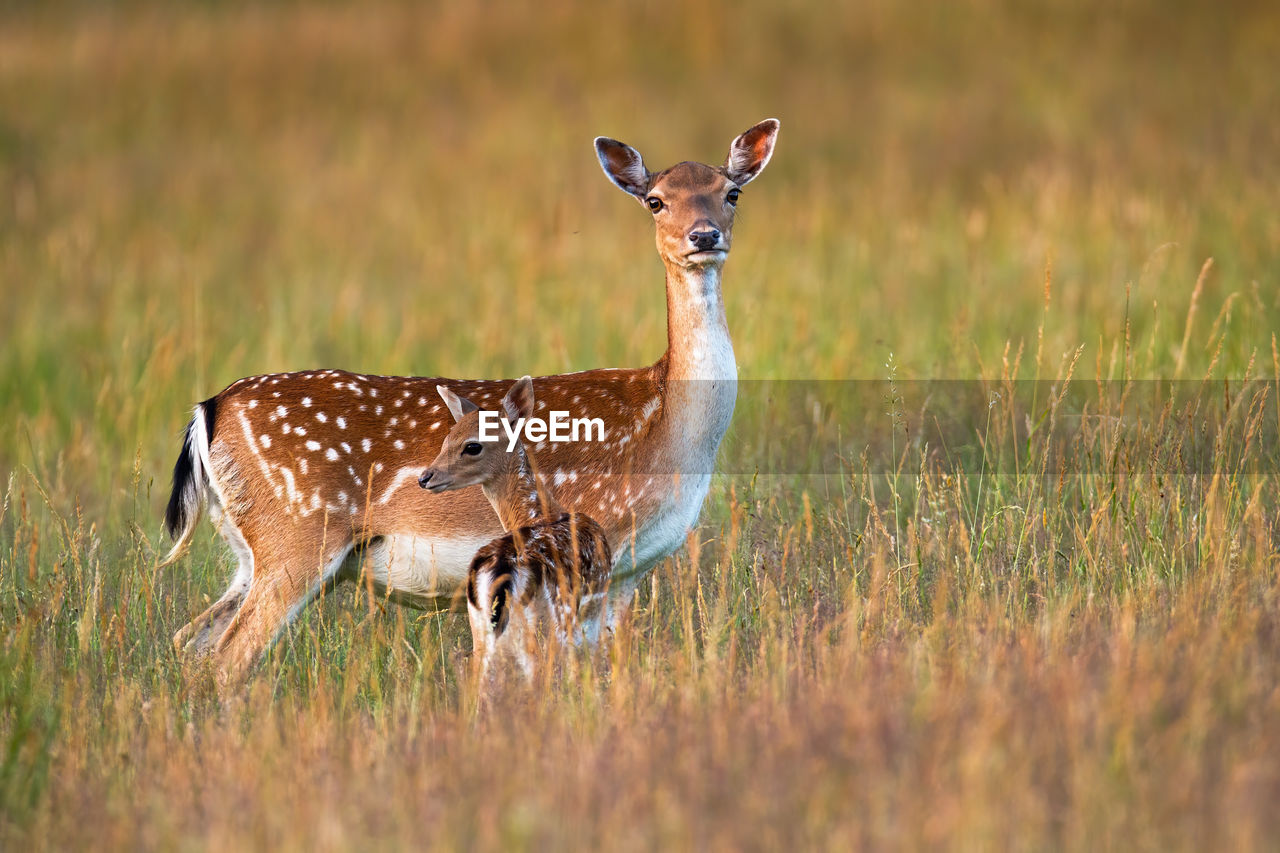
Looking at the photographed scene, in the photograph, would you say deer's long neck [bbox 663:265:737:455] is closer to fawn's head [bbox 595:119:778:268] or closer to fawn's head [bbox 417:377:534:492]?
fawn's head [bbox 595:119:778:268]

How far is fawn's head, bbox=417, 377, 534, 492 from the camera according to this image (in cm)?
575

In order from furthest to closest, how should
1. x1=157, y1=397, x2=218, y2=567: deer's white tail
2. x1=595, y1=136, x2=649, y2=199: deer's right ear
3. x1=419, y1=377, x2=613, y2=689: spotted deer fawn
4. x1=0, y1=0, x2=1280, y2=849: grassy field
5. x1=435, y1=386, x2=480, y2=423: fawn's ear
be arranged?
1. x1=595, y1=136, x2=649, y2=199: deer's right ear
2. x1=157, y1=397, x2=218, y2=567: deer's white tail
3. x1=435, y1=386, x2=480, y2=423: fawn's ear
4. x1=419, y1=377, x2=613, y2=689: spotted deer fawn
5. x1=0, y1=0, x2=1280, y2=849: grassy field

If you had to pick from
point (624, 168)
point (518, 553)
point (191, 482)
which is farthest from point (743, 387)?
point (518, 553)

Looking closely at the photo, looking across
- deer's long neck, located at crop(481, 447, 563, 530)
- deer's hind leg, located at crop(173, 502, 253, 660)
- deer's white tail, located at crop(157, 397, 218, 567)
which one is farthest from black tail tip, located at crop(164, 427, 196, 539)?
deer's long neck, located at crop(481, 447, 563, 530)

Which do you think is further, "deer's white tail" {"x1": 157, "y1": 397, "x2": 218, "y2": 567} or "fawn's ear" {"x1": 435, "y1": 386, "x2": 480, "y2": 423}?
"deer's white tail" {"x1": 157, "y1": 397, "x2": 218, "y2": 567}

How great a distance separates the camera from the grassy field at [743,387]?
13.0 ft

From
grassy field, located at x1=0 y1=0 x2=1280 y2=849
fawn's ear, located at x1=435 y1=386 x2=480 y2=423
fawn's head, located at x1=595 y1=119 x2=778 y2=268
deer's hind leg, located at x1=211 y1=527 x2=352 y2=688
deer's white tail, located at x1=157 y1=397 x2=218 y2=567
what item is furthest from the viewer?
deer's white tail, located at x1=157 y1=397 x2=218 y2=567

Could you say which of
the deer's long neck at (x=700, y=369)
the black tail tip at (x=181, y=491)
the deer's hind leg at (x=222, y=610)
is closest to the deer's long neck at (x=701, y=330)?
the deer's long neck at (x=700, y=369)

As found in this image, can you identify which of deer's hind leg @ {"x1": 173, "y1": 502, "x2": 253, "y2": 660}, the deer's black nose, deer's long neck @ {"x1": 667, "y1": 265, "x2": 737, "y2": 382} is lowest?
deer's hind leg @ {"x1": 173, "y1": 502, "x2": 253, "y2": 660}

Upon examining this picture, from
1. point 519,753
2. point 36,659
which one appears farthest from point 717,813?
point 36,659

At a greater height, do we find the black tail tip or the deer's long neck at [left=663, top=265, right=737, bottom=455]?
→ the deer's long neck at [left=663, top=265, right=737, bottom=455]

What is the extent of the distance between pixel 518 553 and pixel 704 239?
1321 mm

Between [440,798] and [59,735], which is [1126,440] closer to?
[440,798]

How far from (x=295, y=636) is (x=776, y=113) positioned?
10.2 m
